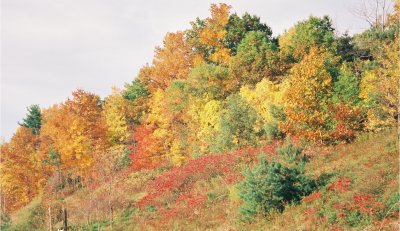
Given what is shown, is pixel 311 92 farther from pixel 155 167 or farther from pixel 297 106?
pixel 155 167

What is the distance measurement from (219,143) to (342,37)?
22.0 meters

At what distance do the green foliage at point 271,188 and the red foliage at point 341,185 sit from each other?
3.77 ft

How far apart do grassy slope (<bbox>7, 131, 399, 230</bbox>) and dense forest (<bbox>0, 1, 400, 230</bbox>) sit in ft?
0.28

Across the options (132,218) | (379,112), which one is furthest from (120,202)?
(379,112)

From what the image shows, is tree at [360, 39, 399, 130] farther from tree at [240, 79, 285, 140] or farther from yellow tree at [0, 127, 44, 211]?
yellow tree at [0, 127, 44, 211]

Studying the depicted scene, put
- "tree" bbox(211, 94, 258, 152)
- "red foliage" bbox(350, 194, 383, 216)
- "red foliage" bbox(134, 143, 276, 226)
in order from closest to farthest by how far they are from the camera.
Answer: "red foliage" bbox(350, 194, 383, 216) < "red foliage" bbox(134, 143, 276, 226) < "tree" bbox(211, 94, 258, 152)

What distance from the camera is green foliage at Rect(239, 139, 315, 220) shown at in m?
21.2

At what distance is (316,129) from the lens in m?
30.3

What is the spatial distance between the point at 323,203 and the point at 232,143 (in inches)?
620

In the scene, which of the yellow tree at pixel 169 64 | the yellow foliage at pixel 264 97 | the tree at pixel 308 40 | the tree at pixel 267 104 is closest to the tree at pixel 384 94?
the tree at pixel 267 104

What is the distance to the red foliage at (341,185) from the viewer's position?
2096 cm

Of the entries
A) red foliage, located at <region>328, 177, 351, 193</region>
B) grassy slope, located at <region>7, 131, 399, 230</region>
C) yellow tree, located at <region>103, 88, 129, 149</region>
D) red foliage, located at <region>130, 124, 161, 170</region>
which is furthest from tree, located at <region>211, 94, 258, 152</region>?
yellow tree, located at <region>103, 88, 129, 149</region>

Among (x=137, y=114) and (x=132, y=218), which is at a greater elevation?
(x=137, y=114)

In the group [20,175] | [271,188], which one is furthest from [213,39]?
[271,188]
